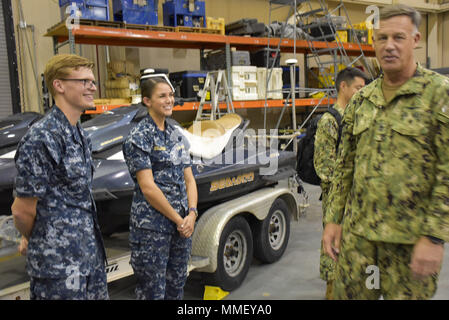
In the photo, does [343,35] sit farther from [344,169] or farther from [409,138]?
[409,138]

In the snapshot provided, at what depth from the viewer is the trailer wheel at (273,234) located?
4.14 m

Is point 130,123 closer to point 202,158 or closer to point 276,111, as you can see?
point 202,158

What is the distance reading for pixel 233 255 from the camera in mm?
3799

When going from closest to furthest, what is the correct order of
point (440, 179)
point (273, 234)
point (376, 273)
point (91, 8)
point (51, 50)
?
point (440, 179) < point (376, 273) < point (273, 234) < point (91, 8) < point (51, 50)

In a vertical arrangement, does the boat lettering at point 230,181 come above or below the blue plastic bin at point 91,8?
below

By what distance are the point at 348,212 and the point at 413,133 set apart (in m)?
0.47

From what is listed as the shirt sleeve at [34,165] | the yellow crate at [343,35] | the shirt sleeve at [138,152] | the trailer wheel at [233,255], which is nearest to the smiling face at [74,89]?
the shirt sleeve at [34,165]

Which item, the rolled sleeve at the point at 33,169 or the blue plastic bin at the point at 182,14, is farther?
the blue plastic bin at the point at 182,14

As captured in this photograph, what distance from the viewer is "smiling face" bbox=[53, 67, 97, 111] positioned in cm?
186

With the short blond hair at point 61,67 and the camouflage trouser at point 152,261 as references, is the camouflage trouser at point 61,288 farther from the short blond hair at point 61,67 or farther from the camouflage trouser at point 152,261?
the short blond hair at point 61,67

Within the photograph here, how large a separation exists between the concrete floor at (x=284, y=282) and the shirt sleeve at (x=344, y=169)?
175 centimetres

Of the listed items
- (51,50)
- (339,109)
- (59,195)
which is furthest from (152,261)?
(51,50)

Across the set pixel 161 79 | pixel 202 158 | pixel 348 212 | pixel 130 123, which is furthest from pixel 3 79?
pixel 348 212

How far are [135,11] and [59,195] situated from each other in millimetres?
5917
